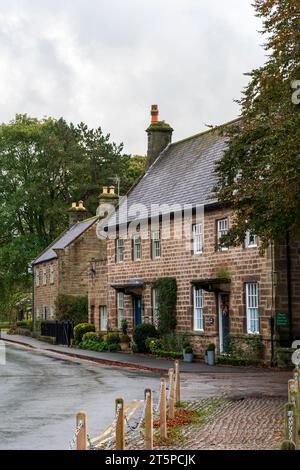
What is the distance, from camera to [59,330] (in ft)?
172

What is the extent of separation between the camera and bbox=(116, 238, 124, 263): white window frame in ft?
143

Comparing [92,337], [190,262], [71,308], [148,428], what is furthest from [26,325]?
[148,428]

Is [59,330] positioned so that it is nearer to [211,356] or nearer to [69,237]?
[69,237]

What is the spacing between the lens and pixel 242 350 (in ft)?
105

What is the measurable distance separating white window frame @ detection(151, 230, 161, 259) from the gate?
1170cm

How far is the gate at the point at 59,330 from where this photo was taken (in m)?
50.0

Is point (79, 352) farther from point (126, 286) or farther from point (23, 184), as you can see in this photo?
point (23, 184)

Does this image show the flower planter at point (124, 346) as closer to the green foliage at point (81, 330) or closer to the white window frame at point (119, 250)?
the white window frame at point (119, 250)

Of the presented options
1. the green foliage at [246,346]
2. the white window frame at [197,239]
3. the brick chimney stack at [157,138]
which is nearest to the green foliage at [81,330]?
the brick chimney stack at [157,138]

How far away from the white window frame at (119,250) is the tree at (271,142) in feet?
67.3

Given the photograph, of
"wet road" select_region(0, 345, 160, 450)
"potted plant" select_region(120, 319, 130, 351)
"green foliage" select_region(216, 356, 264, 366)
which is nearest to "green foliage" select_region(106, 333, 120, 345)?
"potted plant" select_region(120, 319, 130, 351)

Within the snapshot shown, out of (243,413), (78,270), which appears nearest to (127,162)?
(78,270)

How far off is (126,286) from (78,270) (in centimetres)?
1572

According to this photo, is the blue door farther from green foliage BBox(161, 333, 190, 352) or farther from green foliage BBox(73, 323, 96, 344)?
green foliage BBox(73, 323, 96, 344)
